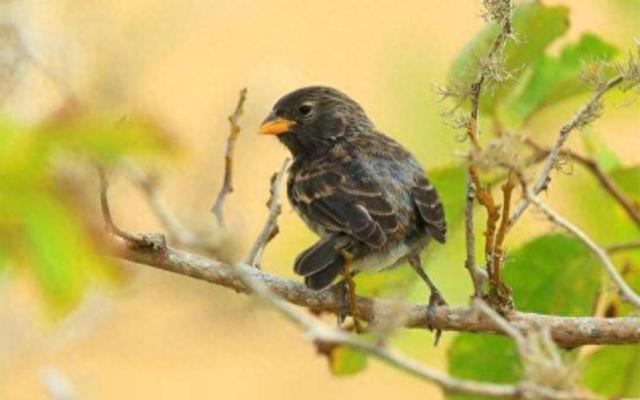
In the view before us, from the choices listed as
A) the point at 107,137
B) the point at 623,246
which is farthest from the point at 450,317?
the point at 107,137

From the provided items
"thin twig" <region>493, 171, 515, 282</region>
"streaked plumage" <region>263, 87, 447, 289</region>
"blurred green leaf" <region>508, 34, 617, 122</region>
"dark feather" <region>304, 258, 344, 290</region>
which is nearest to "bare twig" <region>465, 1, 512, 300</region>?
"thin twig" <region>493, 171, 515, 282</region>

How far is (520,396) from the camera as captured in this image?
193 centimetres

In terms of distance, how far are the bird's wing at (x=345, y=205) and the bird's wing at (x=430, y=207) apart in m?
0.10

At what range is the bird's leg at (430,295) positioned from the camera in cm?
→ 366

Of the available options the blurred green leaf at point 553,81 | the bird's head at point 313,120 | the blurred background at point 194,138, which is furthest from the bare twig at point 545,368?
the bird's head at point 313,120

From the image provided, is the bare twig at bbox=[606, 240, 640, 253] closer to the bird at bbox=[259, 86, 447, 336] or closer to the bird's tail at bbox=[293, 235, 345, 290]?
the bird at bbox=[259, 86, 447, 336]

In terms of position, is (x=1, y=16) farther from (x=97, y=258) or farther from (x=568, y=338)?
(x=568, y=338)

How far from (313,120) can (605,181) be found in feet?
4.93

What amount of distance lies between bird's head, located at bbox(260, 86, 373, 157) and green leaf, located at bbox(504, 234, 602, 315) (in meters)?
1.27

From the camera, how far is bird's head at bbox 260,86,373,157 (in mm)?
5355

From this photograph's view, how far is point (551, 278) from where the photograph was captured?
4191mm

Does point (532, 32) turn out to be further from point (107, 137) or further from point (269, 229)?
point (107, 137)

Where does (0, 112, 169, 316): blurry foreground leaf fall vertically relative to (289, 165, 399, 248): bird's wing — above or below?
above

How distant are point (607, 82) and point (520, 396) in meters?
1.34
